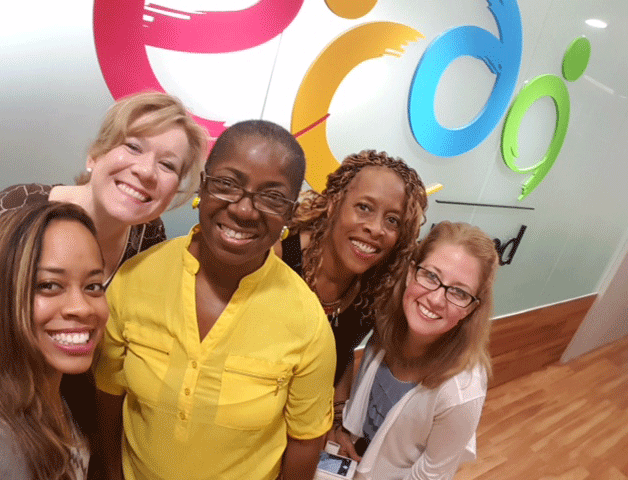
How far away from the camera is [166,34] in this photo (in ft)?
5.49

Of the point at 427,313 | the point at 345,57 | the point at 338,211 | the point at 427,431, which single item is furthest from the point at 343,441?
the point at 345,57

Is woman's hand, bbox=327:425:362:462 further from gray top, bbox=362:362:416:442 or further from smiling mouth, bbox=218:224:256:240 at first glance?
smiling mouth, bbox=218:224:256:240

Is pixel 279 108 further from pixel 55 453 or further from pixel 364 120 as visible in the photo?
pixel 55 453

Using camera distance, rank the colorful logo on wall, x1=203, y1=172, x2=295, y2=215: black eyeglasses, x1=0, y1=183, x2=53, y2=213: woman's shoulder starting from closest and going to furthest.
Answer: x1=203, y1=172, x2=295, y2=215: black eyeglasses, x1=0, y1=183, x2=53, y2=213: woman's shoulder, the colorful logo on wall

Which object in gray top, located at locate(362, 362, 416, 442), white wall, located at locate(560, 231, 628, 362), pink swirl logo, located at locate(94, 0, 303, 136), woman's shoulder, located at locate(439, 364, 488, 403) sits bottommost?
white wall, located at locate(560, 231, 628, 362)

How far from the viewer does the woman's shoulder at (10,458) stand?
894 mm

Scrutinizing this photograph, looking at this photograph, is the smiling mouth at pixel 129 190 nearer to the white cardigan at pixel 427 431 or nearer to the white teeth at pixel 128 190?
the white teeth at pixel 128 190

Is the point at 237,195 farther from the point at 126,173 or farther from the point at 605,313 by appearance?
the point at 605,313

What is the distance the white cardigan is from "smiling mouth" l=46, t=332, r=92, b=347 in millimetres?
1159

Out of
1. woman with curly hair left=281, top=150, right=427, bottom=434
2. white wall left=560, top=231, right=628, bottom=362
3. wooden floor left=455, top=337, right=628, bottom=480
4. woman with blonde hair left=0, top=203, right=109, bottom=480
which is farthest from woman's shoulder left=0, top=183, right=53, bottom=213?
white wall left=560, top=231, right=628, bottom=362

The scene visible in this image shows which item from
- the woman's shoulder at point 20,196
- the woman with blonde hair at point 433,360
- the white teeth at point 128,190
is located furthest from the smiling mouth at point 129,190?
the woman with blonde hair at point 433,360

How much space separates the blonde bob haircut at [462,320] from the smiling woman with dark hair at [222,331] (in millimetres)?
625

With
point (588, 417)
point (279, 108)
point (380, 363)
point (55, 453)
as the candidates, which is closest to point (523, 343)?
point (588, 417)

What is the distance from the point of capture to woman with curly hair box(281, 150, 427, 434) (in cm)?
158
